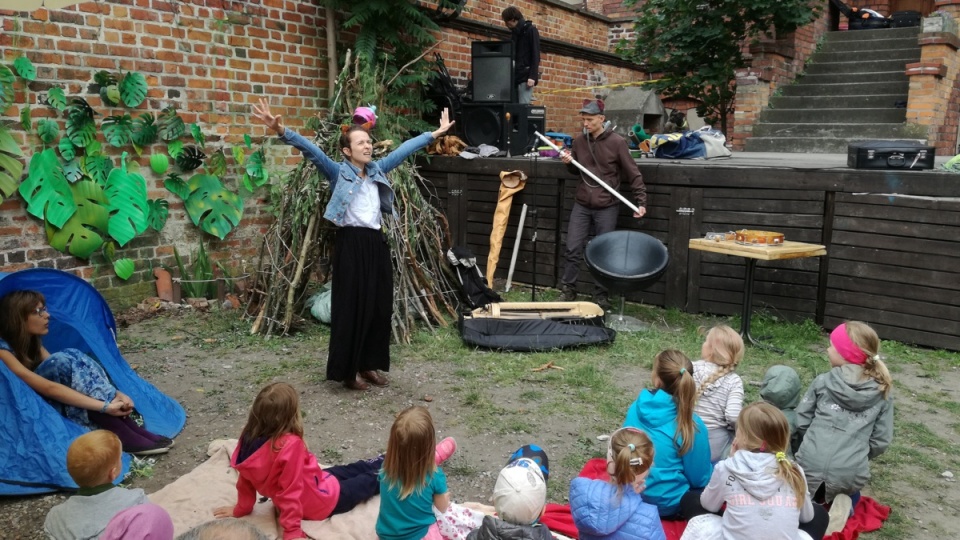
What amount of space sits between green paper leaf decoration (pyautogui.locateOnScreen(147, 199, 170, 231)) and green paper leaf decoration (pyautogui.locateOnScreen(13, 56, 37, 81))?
1460 mm

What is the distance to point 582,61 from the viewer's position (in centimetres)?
1362

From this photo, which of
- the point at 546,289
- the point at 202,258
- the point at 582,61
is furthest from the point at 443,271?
the point at 582,61

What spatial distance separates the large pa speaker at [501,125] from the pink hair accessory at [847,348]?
6.37 m

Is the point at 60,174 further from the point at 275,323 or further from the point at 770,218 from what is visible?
the point at 770,218

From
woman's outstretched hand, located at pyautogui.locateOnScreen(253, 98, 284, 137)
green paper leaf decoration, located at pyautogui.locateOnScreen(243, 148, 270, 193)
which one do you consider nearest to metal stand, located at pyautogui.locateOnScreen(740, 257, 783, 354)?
woman's outstretched hand, located at pyautogui.locateOnScreen(253, 98, 284, 137)

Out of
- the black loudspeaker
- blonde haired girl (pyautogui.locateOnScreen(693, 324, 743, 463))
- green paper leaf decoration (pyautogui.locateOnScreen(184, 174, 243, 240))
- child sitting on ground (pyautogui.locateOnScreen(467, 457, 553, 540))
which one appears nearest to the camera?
child sitting on ground (pyautogui.locateOnScreen(467, 457, 553, 540))

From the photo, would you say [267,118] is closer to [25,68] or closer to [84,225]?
[25,68]

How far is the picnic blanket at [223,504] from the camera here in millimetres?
3492

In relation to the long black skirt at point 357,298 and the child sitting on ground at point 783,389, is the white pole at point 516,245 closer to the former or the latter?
the long black skirt at point 357,298

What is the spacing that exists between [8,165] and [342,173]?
3.07 meters

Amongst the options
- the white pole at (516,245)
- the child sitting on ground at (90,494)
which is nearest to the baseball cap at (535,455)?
the child sitting on ground at (90,494)

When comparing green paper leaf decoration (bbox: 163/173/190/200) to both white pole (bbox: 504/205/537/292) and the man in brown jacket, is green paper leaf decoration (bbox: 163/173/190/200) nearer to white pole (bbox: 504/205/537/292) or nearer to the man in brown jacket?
white pole (bbox: 504/205/537/292)

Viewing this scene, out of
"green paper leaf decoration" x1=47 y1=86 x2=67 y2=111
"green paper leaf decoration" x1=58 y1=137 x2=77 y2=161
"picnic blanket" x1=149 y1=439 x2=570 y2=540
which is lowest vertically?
"picnic blanket" x1=149 y1=439 x2=570 y2=540

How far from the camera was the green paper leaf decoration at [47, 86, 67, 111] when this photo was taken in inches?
253
